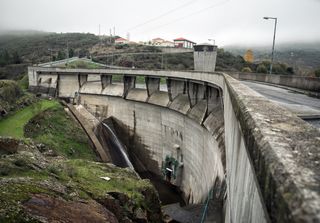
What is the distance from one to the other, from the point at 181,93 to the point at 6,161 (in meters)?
17.7

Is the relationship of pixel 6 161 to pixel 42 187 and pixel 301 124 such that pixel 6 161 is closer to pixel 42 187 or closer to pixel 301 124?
pixel 42 187

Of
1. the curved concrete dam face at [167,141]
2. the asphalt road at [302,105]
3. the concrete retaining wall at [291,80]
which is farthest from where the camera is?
the curved concrete dam face at [167,141]

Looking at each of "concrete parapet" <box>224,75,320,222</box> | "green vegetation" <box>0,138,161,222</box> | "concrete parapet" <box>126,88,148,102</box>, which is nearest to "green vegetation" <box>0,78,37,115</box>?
"concrete parapet" <box>126,88,148,102</box>

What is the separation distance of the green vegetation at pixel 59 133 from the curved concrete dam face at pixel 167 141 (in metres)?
5.58

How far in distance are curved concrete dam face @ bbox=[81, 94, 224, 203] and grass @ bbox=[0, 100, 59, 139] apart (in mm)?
6743

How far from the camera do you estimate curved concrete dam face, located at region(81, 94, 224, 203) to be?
61.8 feet

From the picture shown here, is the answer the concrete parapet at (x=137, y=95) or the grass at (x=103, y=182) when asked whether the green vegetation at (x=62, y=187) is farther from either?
the concrete parapet at (x=137, y=95)

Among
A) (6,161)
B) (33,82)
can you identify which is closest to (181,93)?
(6,161)

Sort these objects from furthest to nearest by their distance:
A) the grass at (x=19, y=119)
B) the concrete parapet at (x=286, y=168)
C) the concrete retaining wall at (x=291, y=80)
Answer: the grass at (x=19, y=119)
the concrete retaining wall at (x=291, y=80)
the concrete parapet at (x=286, y=168)

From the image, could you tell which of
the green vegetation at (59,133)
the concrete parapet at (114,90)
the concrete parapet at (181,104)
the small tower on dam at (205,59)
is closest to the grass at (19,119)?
the green vegetation at (59,133)

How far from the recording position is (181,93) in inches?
1028

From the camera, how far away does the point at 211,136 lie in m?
16.5

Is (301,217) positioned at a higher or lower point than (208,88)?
higher

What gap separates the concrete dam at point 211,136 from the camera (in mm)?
1543
